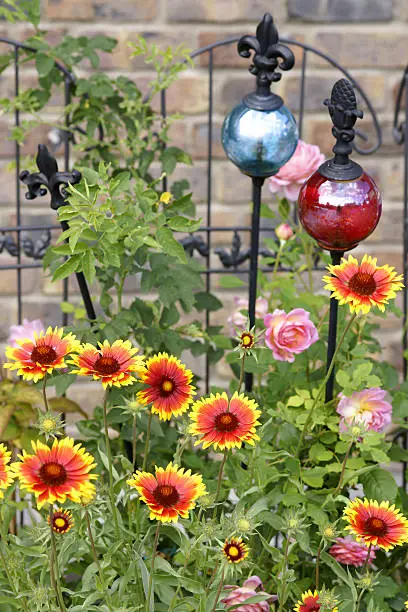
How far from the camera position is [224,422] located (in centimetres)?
92

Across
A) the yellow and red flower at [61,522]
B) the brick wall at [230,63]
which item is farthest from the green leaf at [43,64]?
the yellow and red flower at [61,522]

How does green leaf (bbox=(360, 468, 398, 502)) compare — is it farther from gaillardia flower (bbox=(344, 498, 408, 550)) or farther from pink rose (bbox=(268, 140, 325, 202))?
pink rose (bbox=(268, 140, 325, 202))

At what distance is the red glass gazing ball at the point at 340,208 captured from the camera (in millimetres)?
1127

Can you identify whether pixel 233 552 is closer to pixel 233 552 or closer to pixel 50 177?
pixel 233 552

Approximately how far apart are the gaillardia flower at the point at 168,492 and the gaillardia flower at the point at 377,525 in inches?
6.3

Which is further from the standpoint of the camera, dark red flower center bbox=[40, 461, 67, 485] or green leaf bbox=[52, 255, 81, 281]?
green leaf bbox=[52, 255, 81, 281]

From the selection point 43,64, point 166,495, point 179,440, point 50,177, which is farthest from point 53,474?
point 43,64

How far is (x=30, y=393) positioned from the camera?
1.47 m

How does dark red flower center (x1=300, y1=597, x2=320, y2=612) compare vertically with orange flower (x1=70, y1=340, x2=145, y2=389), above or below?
below

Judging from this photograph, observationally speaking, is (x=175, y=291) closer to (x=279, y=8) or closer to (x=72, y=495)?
(x=72, y=495)

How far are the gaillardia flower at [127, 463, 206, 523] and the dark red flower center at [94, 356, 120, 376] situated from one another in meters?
0.10

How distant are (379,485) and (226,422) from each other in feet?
1.23

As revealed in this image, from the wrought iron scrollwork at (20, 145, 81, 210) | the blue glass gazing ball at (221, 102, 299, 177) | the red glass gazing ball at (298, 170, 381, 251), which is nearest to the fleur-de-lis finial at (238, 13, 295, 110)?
the blue glass gazing ball at (221, 102, 299, 177)

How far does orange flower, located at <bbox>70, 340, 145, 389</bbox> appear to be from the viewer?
903 millimetres
